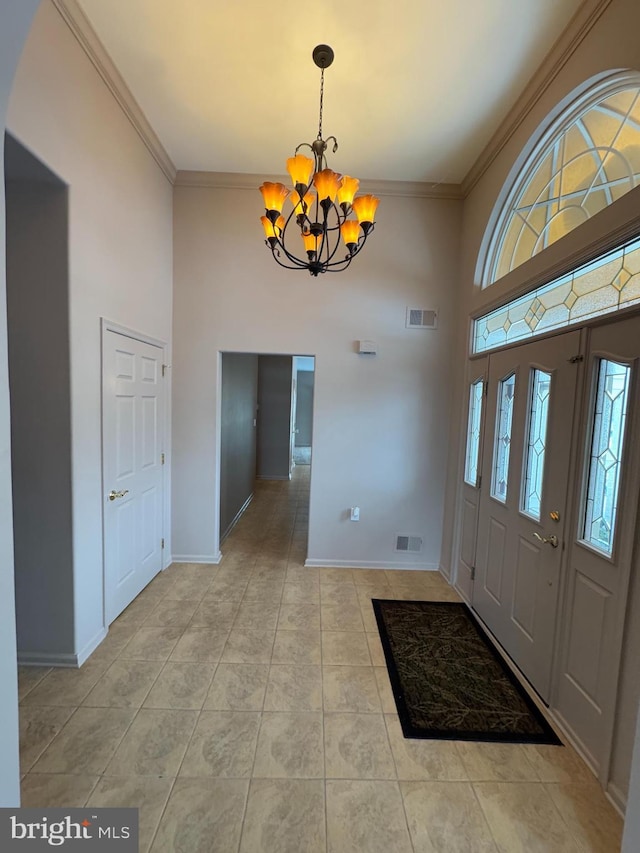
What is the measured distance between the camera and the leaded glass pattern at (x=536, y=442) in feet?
7.09

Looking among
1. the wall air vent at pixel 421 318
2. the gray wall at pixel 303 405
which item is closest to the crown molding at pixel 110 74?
the wall air vent at pixel 421 318

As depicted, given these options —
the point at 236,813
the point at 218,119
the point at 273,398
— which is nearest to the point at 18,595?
the point at 236,813

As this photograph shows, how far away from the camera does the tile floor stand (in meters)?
1.40

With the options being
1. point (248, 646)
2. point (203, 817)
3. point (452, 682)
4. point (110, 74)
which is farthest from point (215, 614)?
point (110, 74)

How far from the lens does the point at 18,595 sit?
212cm

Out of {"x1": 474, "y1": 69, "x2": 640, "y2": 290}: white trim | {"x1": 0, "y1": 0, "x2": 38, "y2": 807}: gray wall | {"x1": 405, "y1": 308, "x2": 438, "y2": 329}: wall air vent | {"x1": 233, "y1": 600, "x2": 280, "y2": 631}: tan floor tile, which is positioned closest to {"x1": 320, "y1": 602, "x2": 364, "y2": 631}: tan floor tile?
{"x1": 233, "y1": 600, "x2": 280, "y2": 631}: tan floor tile

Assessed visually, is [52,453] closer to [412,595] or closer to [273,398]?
[412,595]

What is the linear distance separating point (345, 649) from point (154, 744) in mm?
1183

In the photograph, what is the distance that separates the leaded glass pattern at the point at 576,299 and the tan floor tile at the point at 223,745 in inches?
104

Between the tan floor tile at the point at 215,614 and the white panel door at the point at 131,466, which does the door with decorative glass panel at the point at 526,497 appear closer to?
the tan floor tile at the point at 215,614

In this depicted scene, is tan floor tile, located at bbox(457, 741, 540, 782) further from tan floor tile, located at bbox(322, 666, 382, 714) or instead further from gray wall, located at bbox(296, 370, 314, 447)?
gray wall, located at bbox(296, 370, 314, 447)

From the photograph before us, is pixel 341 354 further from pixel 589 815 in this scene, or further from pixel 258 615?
pixel 589 815

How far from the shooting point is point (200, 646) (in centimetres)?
239

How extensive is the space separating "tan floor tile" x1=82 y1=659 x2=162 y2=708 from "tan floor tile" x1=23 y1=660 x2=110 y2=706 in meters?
0.05
